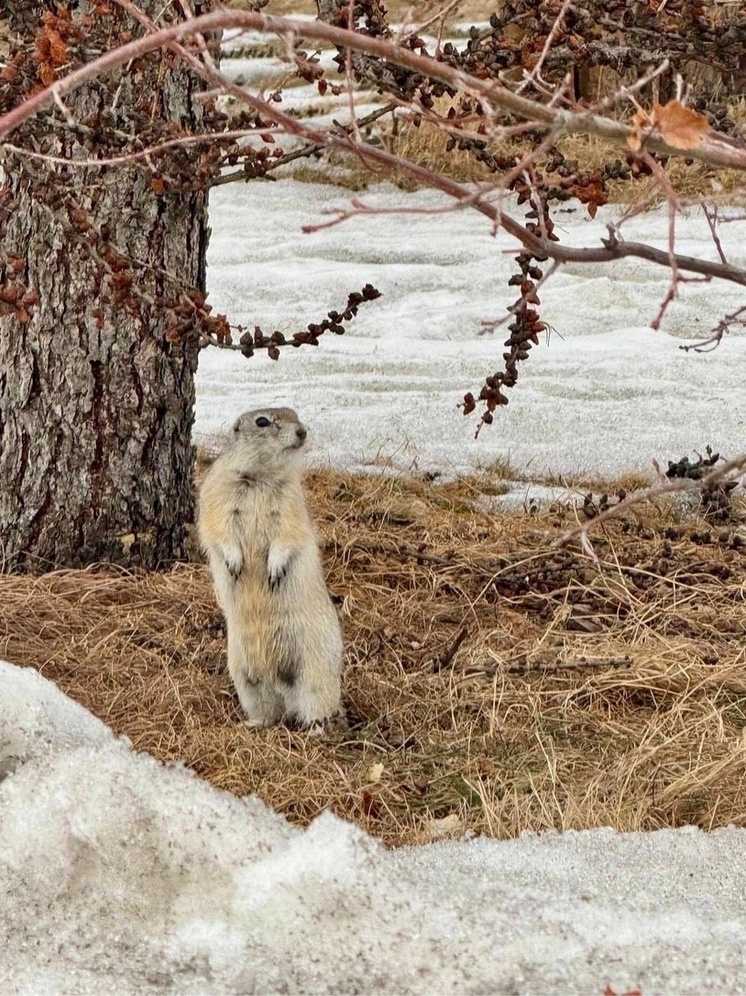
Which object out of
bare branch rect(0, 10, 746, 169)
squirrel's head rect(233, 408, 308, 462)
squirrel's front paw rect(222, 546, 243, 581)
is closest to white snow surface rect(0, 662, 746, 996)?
squirrel's front paw rect(222, 546, 243, 581)

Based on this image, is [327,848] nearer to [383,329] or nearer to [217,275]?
[383,329]

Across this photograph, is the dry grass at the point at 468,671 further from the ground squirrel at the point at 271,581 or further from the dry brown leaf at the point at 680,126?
the dry brown leaf at the point at 680,126

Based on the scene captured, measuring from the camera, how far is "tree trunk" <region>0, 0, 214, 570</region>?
5367mm

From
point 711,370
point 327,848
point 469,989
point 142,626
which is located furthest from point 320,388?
point 469,989

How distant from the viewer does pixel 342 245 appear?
11.8 metres

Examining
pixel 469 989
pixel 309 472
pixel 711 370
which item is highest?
pixel 711 370

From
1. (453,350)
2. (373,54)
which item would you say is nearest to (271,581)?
(373,54)

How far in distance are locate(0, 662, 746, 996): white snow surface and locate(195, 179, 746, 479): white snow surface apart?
389 cm

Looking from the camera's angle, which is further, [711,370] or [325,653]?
[711,370]

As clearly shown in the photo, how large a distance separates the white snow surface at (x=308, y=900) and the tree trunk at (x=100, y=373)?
1.99 meters

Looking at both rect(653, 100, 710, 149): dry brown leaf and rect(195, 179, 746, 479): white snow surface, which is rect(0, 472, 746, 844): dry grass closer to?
rect(195, 179, 746, 479): white snow surface

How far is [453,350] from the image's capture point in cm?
944

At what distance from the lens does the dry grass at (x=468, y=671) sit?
403 cm

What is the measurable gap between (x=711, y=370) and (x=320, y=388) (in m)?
2.58
